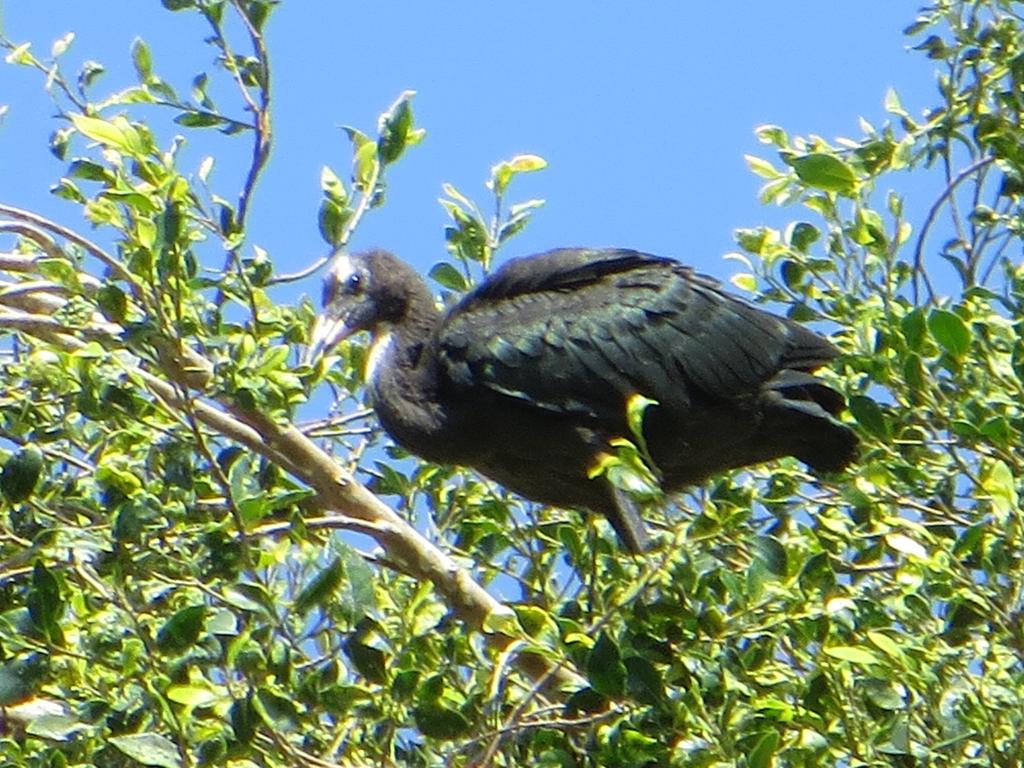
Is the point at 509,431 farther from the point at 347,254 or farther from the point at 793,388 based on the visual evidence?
the point at 347,254

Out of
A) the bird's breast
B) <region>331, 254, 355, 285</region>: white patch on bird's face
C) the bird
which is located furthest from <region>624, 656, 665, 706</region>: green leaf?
<region>331, 254, 355, 285</region>: white patch on bird's face

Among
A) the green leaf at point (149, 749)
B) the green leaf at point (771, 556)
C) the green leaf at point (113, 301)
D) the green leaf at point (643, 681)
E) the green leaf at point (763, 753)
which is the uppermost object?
the green leaf at point (113, 301)

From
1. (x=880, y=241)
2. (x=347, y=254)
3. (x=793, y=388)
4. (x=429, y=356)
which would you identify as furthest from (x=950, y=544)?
(x=347, y=254)

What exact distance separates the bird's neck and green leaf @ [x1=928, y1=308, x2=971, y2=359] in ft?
6.04

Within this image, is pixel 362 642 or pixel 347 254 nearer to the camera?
pixel 362 642

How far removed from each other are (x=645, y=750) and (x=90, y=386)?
122 cm

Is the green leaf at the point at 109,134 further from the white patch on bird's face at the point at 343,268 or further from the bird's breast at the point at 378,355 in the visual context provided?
the white patch on bird's face at the point at 343,268

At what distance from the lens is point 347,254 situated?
603cm

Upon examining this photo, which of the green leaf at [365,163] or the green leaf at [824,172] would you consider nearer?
the green leaf at [824,172]

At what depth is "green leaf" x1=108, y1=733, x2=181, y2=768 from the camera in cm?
312

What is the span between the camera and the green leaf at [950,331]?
346 centimetres

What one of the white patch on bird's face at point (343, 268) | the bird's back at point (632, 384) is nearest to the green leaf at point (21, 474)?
the bird's back at point (632, 384)

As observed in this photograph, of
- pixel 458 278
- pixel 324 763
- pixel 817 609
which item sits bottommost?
pixel 324 763

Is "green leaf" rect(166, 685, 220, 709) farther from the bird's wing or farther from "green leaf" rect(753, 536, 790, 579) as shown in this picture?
the bird's wing
